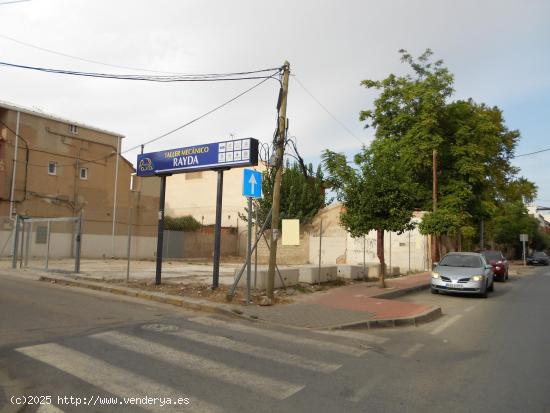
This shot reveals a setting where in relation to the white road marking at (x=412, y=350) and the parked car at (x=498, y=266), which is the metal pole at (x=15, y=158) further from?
the white road marking at (x=412, y=350)

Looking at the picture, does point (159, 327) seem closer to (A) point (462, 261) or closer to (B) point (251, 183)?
(B) point (251, 183)

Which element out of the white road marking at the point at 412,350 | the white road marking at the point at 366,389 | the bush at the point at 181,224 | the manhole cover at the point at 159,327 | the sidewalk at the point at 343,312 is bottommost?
the white road marking at the point at 412,350

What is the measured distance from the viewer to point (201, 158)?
13.7m

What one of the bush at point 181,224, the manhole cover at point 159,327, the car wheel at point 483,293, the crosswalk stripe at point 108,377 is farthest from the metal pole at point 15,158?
the car wheel at point 483,293

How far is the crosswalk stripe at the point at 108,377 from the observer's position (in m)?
4.70

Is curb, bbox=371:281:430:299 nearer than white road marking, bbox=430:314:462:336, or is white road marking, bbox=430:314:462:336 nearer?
white road marking, bbox=430:314:462:336

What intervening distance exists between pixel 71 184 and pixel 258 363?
31.0 metres

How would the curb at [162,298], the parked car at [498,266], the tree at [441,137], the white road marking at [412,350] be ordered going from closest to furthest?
the white road marking at [412,350], the curb at [162,298], the parked car at [498,266], the tree at [441,137]

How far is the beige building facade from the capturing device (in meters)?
30.1

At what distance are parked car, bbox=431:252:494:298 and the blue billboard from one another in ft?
24.7

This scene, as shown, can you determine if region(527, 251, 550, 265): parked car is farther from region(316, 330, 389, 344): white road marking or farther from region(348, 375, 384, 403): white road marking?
region(348, 375, 384, 403): white road marking

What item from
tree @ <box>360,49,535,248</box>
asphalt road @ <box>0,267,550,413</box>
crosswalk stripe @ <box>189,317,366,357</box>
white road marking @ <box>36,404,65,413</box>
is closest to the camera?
white road marking @ <box>36,404,65,413</box>

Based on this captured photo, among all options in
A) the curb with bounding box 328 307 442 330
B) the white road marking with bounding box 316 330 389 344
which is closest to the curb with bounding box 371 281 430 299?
the curb with bounding box 328 307 442 330

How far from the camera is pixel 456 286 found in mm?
15062
